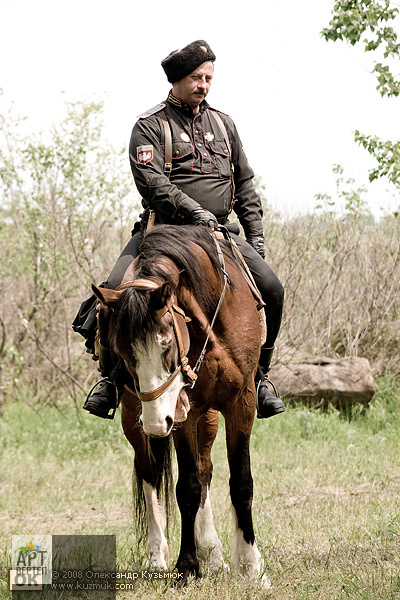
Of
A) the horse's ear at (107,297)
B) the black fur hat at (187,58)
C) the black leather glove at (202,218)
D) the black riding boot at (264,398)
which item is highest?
the black fur hat at (187,58)

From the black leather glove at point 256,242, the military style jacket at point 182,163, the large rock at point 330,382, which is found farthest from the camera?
the large rock at point 330,382

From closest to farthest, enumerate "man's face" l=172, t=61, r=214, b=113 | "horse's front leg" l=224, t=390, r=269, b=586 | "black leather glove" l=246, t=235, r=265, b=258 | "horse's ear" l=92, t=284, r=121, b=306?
"horse's ear" l=92, t=284, r=121, b=306 < "horse's front leg" l=224, t=390, r=269, b=586 < "man's face" l=172, t=61, r=214, b=113 < "black leather glove" l=246, t=235, r=265, b=258

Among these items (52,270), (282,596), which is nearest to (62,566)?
(282,596)

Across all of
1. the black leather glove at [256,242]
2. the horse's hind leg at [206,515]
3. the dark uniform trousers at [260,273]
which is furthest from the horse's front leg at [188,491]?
the black leather glove at [256,242]

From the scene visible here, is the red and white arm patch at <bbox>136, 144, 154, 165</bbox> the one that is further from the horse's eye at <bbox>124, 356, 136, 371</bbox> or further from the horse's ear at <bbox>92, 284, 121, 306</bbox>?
the horse's eye at <bbox>124, 356, 136, 371</bbox>

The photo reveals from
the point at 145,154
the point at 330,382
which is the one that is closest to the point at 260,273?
the point at 145,154

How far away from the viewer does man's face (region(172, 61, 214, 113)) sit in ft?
16.5

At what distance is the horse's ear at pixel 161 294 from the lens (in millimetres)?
3646

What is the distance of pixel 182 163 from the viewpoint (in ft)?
16.5

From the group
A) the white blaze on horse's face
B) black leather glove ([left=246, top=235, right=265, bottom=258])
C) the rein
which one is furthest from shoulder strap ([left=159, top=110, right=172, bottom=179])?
the white blaze on horse's face

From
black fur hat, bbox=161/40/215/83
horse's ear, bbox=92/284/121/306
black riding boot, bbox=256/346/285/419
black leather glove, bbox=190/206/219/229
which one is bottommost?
black riding boot, bbox=256/346/285/419

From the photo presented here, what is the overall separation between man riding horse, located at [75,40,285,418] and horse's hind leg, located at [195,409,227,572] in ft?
1.41

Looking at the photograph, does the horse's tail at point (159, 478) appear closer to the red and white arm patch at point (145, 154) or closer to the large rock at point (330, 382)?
the red and white arm patch at point (145, 154)

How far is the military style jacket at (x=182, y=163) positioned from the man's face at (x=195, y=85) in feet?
0.21
